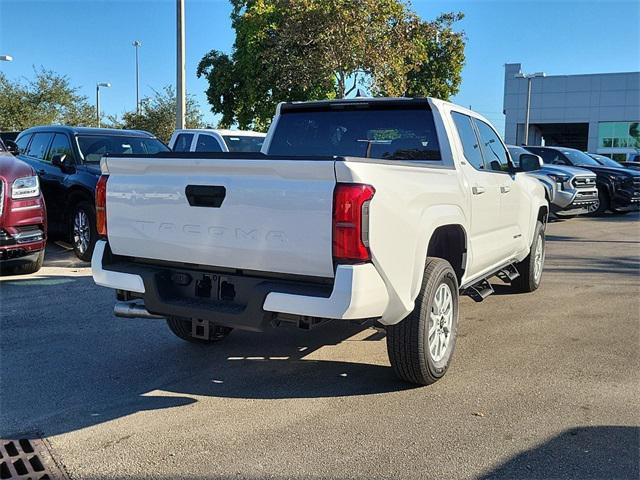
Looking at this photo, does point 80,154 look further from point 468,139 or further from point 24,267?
point 468,139

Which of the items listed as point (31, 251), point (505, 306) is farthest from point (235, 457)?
point (31, 251)

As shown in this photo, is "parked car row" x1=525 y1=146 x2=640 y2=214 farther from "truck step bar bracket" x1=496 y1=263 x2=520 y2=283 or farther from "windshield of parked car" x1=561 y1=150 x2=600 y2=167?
"truck step bar bracket" x1=496 y1=263 x2=520 y2=283

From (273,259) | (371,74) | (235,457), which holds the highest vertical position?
(371,74)

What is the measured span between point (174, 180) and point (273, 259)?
866 millimetres

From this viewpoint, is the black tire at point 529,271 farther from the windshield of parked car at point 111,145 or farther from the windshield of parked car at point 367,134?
the windshield of parked car at point 111,145

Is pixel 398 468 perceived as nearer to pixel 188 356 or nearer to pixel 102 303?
pixel 188 356

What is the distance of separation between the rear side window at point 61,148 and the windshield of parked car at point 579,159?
40.3ft

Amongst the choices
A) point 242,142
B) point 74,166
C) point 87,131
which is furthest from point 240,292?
point 242,142

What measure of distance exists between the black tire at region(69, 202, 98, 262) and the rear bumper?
188 inches

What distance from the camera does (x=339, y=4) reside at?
1622 cm

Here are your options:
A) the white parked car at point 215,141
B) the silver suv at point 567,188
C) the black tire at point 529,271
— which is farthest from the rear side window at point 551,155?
the black tire at point 529,271

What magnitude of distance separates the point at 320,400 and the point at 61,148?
7.14 meters

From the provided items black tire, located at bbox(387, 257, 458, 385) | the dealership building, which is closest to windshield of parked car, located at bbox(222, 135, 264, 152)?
black tire, located at bbox(387, 257, 458, 385)

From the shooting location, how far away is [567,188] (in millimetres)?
13633
